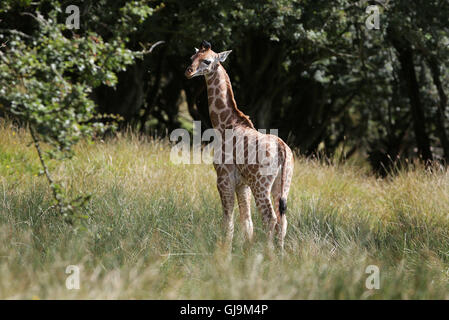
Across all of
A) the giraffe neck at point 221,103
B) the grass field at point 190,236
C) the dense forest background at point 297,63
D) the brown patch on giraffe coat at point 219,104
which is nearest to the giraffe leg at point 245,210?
the grass field at point 190,236

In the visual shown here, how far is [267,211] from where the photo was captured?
250 inches

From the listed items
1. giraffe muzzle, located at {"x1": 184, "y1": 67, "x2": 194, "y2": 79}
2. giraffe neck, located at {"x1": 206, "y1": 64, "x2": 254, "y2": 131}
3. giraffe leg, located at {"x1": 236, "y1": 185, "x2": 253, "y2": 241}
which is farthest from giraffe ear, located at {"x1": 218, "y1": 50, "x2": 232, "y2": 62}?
giraffe leg, located at {"x1": 236, "y1": 185, "x2": 253, "y2": 241}

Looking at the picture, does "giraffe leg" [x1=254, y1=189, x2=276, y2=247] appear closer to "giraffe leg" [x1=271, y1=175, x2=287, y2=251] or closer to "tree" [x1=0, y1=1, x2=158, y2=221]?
"giraffe leg" [x1=271, y1=175, x2=287, y2=251]

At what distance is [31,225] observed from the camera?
23.2ft

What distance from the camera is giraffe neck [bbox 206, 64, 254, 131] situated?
22.2 feet

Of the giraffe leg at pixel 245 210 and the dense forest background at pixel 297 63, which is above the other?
the dense forest background at pixel 297 63

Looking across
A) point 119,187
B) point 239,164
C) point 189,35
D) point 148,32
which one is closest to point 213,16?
point 189,35

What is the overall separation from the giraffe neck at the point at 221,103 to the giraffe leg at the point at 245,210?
750 mm

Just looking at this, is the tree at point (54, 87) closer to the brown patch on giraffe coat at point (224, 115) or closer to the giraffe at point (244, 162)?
the giraffe at point (244, 162)

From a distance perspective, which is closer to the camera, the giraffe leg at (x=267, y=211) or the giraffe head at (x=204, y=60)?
the giraffe leg at (x=267, y=211)

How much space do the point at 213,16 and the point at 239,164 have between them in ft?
18.0

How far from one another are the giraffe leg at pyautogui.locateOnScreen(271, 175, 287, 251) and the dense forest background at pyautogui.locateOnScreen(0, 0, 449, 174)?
9.51 feet

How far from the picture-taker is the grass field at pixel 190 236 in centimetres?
524
